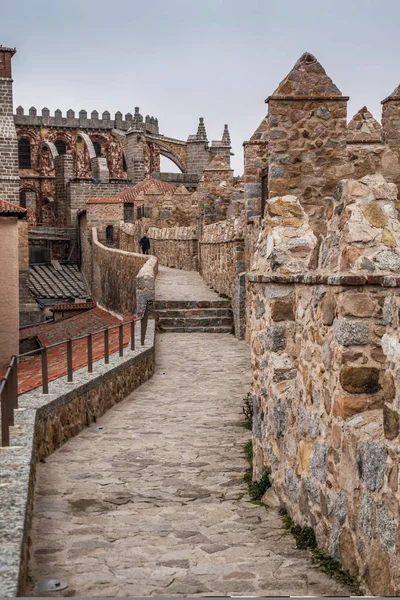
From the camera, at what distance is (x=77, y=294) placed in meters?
37.1

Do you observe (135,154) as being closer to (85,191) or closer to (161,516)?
(85,191)

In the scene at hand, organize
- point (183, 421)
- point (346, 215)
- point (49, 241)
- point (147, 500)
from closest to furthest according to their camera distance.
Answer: point (346, 215) < point (147, 500) < point (183, 421) < point (49, 241)

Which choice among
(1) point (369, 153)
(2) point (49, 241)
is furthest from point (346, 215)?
(2) point (49, 241)

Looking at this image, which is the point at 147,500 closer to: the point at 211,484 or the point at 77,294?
the point at 211,484

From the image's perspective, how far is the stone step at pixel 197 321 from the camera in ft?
65.3

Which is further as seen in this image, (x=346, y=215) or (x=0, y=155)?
(x=0, y=155)

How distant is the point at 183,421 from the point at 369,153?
17.3ft

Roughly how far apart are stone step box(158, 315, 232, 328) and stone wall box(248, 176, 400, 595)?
12.8 meters

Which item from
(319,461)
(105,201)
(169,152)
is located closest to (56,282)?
(105,201)

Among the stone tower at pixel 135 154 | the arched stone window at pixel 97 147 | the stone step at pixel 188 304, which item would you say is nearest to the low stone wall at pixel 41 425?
the stone step at pixel 188 304

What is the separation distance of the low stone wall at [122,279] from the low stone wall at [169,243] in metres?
2.16

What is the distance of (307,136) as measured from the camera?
41.0 ft

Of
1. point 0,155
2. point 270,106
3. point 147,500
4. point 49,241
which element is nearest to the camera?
point 147,500

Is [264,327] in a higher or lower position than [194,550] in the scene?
higher
